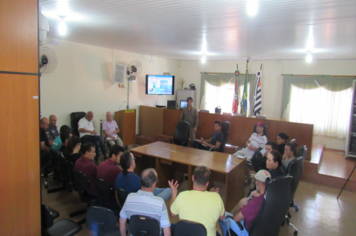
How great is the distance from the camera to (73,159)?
3477 mm

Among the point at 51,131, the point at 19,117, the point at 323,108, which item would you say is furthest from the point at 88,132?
the point at 323,108

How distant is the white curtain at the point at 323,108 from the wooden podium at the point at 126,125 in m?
4.57

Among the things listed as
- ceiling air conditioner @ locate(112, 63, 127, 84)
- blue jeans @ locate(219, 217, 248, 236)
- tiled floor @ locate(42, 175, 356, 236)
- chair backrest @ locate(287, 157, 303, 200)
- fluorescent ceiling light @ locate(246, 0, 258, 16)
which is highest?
fluorescent ceiling light @ locate(246, 0, 258, 16)

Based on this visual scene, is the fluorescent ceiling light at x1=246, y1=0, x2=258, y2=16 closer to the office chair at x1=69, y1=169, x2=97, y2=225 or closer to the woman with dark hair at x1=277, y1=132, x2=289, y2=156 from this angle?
the woman with dark hair at x1=277, y1=132, x2=289, y2=156

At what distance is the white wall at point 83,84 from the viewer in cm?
532

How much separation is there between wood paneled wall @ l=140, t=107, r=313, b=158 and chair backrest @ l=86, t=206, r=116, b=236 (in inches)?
169

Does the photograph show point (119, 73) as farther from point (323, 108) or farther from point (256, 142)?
point (323, 108)

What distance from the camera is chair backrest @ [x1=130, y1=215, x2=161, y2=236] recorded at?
1.87m

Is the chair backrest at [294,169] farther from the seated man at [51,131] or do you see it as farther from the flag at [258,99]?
the flag at [258,99]

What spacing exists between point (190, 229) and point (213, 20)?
262 cm

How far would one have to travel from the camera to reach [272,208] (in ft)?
6.75

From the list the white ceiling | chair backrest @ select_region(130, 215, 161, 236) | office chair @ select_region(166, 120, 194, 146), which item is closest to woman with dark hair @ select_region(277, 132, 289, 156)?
the white ceiling

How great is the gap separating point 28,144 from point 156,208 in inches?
43.1

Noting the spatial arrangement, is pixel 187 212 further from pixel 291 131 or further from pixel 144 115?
pixel 144 115
